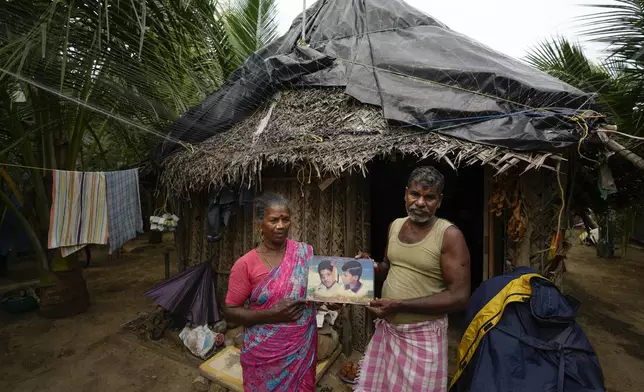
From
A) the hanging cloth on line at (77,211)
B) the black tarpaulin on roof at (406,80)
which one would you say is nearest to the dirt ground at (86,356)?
the hanging cloth on line at (77,211)

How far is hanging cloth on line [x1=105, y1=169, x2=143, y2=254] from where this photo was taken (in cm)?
498

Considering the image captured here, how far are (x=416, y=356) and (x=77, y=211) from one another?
5.07m

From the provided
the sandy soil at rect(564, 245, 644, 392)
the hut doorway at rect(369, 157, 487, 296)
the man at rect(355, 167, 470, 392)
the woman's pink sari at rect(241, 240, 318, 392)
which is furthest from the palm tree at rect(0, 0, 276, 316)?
the sandy soil at rect(564, 245, 644, 392)

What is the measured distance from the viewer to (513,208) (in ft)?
11.0

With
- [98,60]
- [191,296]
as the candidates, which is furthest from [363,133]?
[191,296]

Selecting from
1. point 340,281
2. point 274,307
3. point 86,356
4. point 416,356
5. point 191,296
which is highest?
point 340,281

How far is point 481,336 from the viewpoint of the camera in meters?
2.09

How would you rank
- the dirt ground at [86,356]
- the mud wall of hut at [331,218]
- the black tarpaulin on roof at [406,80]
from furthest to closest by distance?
the mud wall of hut at [331,218] → the dirt ground at [86,356] → the black tarpaulin on roof at [406,80]

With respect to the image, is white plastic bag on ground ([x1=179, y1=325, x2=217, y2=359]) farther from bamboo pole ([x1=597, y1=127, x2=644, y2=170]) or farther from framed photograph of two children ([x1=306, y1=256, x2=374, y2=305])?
bamboo pole ([x1=597, y1=127, x2=644, y2=170])

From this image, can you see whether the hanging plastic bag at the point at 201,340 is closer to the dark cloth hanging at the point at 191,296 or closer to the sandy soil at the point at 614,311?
the dark cloth hanging at the point at 191,296

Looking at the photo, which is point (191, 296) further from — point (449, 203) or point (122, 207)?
A: point (449, 203)

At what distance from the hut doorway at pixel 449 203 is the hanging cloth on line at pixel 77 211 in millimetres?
4901

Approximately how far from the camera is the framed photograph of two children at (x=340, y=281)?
197 cm

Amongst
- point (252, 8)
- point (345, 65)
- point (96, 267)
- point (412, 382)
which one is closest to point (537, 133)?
point (412, 382)
